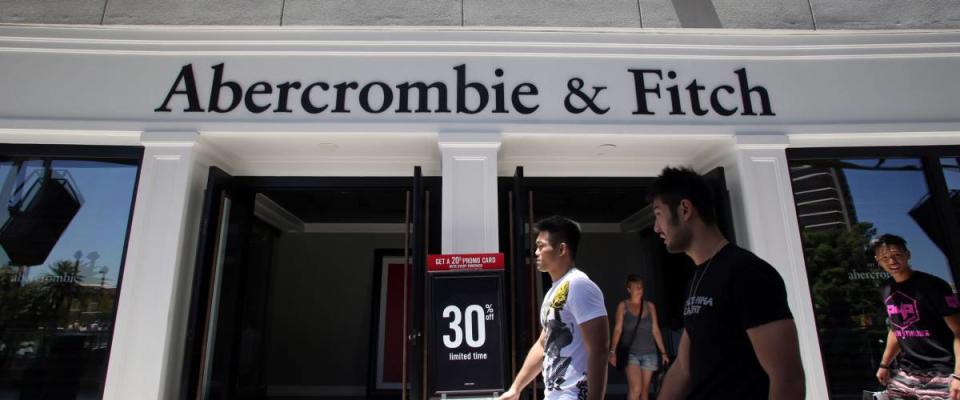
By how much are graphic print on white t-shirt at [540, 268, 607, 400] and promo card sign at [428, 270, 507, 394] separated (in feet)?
4.42

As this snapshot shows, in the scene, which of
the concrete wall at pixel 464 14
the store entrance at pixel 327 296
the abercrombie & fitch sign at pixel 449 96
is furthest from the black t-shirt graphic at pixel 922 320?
the store entrance at pixel 327 296

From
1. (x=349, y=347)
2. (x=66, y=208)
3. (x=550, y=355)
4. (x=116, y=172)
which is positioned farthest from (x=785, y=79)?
(x=349, y=347)

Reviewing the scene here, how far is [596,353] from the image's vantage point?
7.65 feet

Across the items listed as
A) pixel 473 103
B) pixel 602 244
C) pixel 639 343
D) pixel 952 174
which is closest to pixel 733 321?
pixel 473 103

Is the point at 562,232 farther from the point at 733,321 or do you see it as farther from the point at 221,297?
the point at 221,297

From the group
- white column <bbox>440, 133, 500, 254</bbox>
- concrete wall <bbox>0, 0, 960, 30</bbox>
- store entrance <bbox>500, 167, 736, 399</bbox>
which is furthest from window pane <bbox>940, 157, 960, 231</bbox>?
white column <bbox>440, 133, 500, 254</bbox>

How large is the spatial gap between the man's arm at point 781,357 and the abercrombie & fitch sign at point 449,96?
3.25m

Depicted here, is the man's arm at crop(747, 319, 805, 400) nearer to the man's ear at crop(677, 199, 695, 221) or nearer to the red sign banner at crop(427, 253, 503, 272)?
the man's ear at crop(677, 199, 695, 221)

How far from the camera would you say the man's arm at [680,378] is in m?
1.80

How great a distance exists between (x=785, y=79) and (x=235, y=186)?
16.9 feet

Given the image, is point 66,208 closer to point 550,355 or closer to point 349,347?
point 550,355

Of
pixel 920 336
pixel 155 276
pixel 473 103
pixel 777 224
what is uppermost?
pixel 473 103

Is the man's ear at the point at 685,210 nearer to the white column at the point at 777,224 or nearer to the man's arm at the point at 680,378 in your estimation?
the man's arm at the point at 680,378

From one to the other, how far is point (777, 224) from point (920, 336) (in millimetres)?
1178
